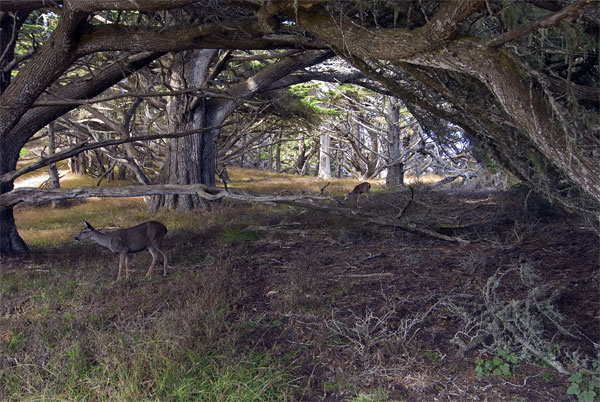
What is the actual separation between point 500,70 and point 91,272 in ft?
22.0

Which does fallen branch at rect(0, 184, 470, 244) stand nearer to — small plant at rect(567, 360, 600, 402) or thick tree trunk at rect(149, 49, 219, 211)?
small plant at rect(567, 360, 600, 402)

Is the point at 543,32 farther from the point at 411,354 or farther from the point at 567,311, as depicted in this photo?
the point at 411,354

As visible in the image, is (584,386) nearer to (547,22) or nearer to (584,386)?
(584,386)

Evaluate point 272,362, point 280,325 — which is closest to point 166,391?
point 272,362

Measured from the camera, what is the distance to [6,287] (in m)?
7.55

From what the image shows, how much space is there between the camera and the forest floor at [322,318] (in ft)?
14.4

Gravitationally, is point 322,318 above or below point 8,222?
below

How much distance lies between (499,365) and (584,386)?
687 mm

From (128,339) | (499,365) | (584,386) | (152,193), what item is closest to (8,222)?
(152,193)

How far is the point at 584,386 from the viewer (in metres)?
4.08

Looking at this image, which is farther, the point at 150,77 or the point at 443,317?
the point at 150,77

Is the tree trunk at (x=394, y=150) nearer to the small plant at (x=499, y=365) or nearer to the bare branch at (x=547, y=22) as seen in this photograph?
the bare branch at (x=547, y=22)

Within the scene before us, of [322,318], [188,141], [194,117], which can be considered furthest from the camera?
[188,141]

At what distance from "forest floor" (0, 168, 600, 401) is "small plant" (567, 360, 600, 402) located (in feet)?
0.06
